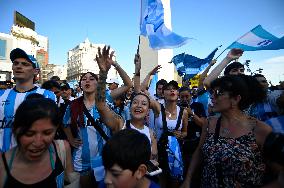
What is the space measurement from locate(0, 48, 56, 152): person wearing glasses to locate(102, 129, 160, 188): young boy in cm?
184

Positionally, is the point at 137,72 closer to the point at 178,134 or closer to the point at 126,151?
the point at 178,134

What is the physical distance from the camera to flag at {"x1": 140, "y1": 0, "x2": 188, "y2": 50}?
5.95 metres

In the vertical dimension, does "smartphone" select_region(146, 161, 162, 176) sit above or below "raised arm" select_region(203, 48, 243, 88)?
below

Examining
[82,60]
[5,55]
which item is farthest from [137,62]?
[82,60]

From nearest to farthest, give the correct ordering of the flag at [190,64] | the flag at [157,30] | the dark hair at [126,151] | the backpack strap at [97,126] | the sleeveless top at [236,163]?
1. the dark hair at [126,151]
2. the sleeveless top at [236,163]
3. the backpack strap at [97,126]
4. the flag at [157,30]
5. the flag at [190,64]

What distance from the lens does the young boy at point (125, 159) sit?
1.73 metres

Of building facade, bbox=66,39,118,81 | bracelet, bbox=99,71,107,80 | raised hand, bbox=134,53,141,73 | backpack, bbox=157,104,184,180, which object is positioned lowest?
backpack, bbox=157,104,184,180

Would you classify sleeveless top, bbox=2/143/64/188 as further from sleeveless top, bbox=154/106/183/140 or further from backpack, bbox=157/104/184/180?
sleeveless top, bbox=154/106/183/140

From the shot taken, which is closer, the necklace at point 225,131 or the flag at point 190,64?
the necklace at point 225,131

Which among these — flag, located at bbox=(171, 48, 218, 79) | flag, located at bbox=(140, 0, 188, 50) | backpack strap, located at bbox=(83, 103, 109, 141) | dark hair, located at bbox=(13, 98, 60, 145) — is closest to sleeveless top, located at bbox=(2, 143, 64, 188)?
dark hair, located at bbox=(13, 98, 60, 145)

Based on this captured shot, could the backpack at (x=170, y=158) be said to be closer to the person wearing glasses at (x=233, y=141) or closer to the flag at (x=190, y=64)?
the person wearing glasses at (x=233, y=141)

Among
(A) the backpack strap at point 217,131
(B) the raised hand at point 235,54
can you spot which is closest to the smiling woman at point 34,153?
(A) the backpack strap at point 217,131

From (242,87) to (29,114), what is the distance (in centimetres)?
186

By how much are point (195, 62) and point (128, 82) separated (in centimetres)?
524
